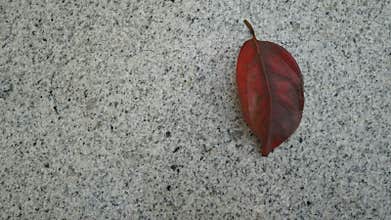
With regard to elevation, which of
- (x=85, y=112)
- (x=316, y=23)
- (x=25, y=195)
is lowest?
(x=25, y=195)

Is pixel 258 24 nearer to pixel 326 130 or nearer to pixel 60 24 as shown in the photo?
pixel 326 130

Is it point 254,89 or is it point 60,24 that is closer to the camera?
point 254,89

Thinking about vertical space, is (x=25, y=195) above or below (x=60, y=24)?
below

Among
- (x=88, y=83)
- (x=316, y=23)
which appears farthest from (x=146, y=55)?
(x=316, y=23)
